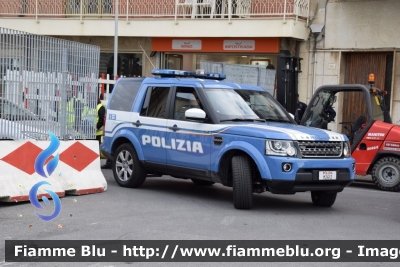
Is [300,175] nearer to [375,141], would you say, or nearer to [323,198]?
[323,198]

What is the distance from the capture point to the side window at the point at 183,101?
11430 millimetres

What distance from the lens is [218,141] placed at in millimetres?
10680

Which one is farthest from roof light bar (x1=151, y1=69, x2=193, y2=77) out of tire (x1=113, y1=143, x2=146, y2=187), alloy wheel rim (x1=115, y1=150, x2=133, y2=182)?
alloy wheel rim (x1=115, y1=150, x2=133, y2=182)

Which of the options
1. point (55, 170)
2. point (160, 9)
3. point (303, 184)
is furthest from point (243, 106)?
point (160, 9)

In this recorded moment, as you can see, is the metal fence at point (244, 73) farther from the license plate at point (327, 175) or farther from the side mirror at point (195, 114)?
the license plate at point (327, 175)

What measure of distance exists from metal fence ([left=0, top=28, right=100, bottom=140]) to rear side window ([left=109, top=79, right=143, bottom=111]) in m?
0.59

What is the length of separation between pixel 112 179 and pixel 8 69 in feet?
12.8

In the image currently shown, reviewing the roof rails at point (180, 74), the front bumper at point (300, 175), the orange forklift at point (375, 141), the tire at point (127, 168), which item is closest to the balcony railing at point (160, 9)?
the orange forklift at point (375, 141)

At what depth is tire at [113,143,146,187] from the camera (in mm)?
12227

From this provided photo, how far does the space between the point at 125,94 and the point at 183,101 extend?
1.61 meters

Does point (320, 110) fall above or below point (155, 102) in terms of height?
below

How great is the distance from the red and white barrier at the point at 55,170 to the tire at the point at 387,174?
5.56m

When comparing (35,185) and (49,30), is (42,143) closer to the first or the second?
(35,185)

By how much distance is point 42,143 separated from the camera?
36.1 ft
